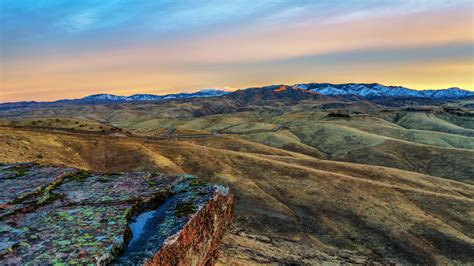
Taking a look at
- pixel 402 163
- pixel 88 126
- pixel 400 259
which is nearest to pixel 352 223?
pixel 400 259

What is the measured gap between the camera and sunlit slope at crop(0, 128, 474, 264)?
4150 cm

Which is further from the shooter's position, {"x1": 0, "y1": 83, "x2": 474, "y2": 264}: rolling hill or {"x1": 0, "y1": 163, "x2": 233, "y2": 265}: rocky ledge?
{"x1": 0, "y1": 83, "x2": 474, "y2": 264}: rolling hill

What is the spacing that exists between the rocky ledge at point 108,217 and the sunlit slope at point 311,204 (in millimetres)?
14921

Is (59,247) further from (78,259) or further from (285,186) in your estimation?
(285,186)

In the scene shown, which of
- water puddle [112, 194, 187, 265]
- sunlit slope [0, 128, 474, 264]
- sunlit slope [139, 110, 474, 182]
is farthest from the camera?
sunlit slope [139, 110, 474, 182]

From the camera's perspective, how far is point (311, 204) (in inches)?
2099

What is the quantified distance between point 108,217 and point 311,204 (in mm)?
47142

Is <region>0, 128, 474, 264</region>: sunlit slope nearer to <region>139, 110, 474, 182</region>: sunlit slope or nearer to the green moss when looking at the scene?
the green moss

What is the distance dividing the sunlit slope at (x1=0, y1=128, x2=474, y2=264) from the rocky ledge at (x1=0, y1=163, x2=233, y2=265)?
14.9m

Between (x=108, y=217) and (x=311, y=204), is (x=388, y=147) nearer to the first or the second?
(x=311, y=204)

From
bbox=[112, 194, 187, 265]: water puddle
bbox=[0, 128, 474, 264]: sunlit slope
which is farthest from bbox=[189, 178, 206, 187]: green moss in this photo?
bbox=[0, 128, 474, 264]: sunlit slope

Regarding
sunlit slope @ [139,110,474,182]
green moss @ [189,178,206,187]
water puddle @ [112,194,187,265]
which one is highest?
green moss @ [189,178,206,187]

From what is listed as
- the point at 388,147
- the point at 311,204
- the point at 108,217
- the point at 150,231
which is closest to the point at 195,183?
the point at 150,231

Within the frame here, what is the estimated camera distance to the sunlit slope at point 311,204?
41.5 meters
